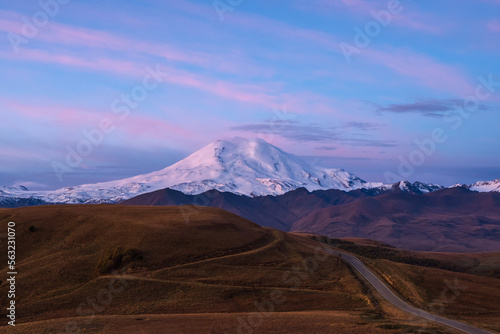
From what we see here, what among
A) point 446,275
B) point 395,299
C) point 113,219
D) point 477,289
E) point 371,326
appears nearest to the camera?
point 371,326

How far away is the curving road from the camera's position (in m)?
37.3

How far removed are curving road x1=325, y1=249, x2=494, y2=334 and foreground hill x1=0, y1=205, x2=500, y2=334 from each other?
174 cm

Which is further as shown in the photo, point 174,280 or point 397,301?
point 174,280

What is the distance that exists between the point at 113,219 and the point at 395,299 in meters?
44.4

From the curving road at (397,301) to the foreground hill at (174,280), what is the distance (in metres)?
1.74

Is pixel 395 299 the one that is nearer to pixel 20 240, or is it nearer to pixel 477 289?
pixel 477 289

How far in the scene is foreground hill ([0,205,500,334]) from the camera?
129 feet

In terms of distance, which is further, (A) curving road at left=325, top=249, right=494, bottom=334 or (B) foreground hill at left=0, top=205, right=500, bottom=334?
(B) foreground hill at left=0, top=205, right=500, bottom=334

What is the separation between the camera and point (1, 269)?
58000mm

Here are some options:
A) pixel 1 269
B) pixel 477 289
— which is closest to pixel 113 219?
pixel 1 269

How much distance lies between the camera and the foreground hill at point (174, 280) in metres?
39.3

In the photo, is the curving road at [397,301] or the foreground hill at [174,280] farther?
the foreground hill at [174,280]

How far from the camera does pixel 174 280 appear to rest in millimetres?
53125

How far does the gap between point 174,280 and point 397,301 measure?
25140 mm
